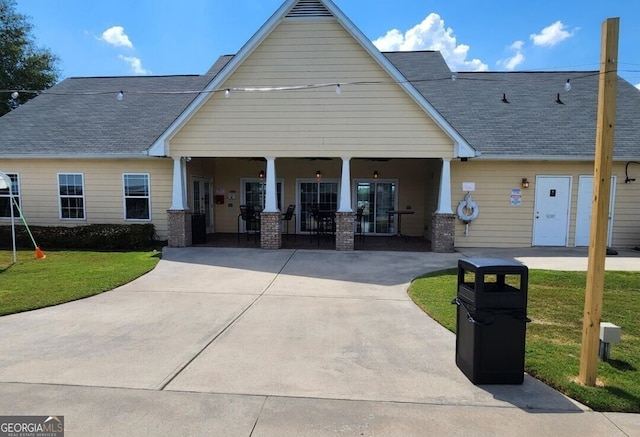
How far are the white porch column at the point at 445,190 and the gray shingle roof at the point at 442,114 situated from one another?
151 cm

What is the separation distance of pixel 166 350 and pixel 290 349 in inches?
58.2

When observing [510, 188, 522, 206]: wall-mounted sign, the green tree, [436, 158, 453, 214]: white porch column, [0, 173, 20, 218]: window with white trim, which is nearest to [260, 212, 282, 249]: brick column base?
[436, 158, 453, 214]: white porch column

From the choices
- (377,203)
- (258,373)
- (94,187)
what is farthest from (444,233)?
(94,187)

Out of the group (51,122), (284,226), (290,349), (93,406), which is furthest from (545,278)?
(51,122)

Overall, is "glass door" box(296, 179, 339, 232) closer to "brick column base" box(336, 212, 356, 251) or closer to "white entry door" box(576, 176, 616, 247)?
"brick column base" box(336, 212, 356, 251)

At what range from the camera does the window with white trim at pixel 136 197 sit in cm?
1366

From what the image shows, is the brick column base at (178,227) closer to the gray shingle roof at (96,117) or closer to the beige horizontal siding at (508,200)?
the gray shingle roof at (96,117)

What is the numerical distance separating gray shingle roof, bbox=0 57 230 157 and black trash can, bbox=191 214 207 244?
280 cm

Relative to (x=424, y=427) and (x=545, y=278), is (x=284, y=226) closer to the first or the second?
(x=545, y=278)

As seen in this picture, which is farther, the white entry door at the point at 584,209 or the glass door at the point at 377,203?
the glass door at the point at 377,203

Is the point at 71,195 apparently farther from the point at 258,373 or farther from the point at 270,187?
the point at 258,373

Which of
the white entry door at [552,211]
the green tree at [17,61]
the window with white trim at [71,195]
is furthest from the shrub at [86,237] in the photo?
the green tree at [17,61]

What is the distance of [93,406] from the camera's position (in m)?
3.29

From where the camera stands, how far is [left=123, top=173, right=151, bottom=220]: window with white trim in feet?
44.8
